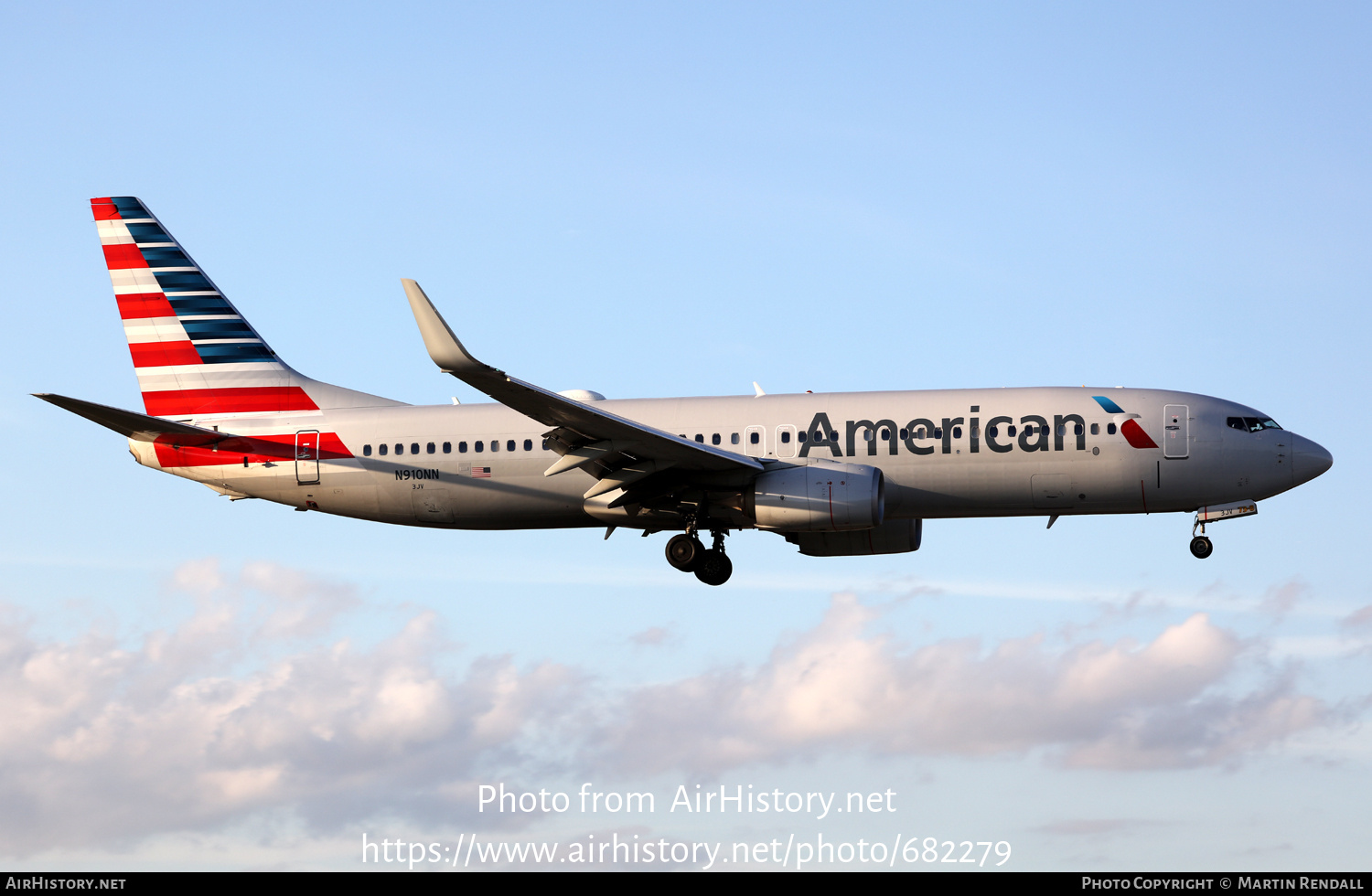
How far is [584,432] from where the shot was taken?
91.8ft

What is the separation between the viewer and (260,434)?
1314 inches

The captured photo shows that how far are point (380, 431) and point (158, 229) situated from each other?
29.4 ft

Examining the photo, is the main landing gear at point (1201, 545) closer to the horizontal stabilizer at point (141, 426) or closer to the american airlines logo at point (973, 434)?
the american airlines logo at point (973, 434)

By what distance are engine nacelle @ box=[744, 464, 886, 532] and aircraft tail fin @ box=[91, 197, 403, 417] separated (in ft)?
34.8

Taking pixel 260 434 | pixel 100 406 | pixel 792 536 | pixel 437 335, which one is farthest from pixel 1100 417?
pixel 100 406

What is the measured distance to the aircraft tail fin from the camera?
34062 millimetres

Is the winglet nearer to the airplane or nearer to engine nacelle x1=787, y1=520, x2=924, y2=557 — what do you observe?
the airplane

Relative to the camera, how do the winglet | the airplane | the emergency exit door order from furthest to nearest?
the emergency exit door, the airplane, the winglet

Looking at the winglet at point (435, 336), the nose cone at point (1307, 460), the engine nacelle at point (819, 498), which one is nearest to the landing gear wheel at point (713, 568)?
the engine nacelle at point (819, 498)

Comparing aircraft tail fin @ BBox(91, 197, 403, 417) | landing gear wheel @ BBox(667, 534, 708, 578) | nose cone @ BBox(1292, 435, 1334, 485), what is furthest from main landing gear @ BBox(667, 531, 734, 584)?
nose cone @ BBox(1292, 435, 1334, 485)

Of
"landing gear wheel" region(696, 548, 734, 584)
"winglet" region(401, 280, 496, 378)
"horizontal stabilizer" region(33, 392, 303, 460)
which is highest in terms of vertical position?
"winglet" region(401, 280, 496, 378)

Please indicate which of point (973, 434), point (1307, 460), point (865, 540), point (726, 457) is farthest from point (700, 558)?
point (1307, 460)

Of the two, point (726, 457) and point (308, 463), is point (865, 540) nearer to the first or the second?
point (726, 457)

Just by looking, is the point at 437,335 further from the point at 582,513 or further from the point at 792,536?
the point at 792,536
